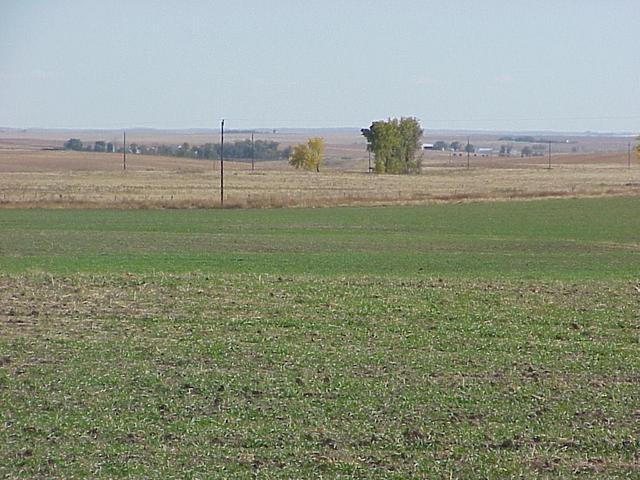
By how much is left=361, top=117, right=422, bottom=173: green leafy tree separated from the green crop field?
119065 millimetres

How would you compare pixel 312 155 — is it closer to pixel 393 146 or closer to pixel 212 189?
pixel 393 146

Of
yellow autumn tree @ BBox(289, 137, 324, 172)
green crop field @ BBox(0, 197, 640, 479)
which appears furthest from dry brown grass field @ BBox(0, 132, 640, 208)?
green crop field @ BBox(0, 197, 640, 479)

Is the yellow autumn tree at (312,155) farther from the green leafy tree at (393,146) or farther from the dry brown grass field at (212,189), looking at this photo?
the dry brown grass field at (212,189)

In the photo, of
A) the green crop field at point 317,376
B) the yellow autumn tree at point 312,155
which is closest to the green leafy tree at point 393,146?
the yellow autumn tree at point 312,155

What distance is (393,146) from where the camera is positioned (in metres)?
144

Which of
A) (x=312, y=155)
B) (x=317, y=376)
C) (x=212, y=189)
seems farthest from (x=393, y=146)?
(x=317, y=376)

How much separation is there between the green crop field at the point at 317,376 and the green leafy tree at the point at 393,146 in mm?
119065

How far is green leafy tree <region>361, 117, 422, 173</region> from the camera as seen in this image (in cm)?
14300

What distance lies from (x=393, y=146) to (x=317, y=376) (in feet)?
439

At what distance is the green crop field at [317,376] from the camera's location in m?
8.68

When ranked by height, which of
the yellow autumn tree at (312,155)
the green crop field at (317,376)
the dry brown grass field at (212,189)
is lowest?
the green crop field at (317,376)

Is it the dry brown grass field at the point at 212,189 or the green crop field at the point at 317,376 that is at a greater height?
the dry brown grass field at the point at 212,189

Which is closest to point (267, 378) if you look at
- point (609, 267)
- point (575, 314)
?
point (575, 314)

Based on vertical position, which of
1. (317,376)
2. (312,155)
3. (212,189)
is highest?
(312,155)
